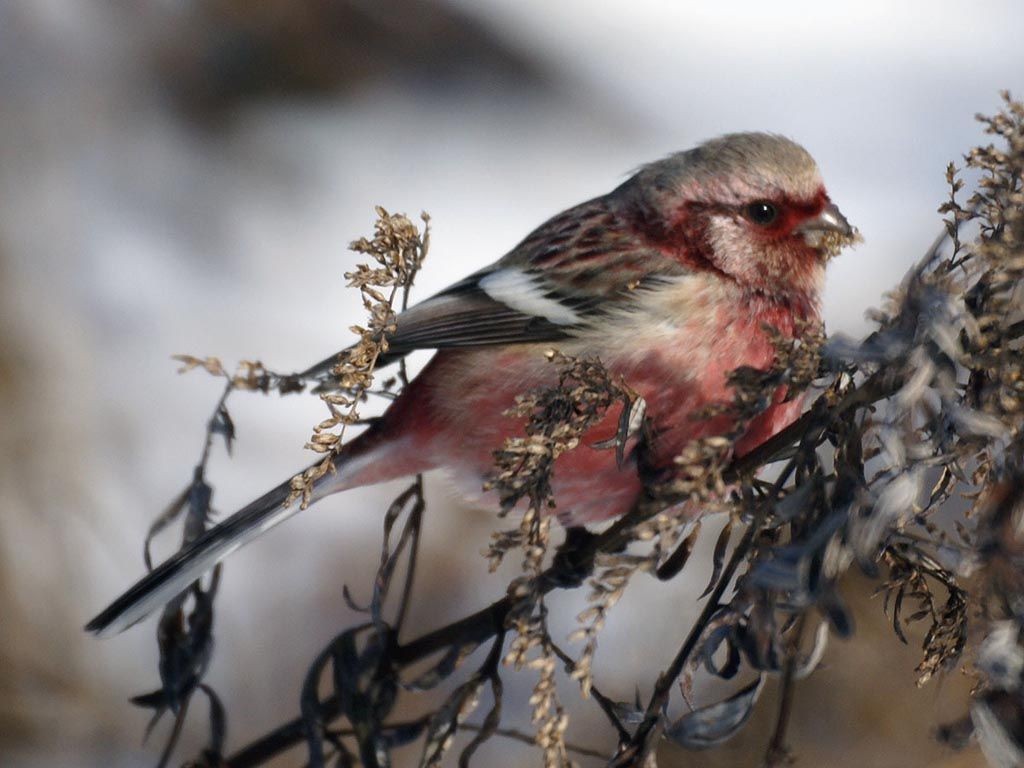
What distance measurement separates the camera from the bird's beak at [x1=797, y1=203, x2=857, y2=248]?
2352 millimetres

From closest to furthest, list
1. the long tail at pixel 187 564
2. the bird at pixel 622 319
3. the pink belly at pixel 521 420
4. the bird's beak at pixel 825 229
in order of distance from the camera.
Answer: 1. the long tail at pixel 187 564
2. the pink belly at pixel 521 420
3. the bird at pixel 622 319
4. the bird's beak at pixel 825 229

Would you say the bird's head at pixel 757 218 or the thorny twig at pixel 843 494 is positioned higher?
the bird's head at pixel 757 218

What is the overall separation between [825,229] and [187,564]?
1368 mm

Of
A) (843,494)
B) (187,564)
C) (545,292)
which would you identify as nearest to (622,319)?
(545,292)

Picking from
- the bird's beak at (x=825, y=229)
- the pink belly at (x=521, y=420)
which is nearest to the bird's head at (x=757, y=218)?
the bird's beak at (x=825, y=229)

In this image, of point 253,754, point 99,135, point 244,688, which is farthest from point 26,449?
point 253,754

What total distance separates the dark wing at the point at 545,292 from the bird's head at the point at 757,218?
0.29 ft

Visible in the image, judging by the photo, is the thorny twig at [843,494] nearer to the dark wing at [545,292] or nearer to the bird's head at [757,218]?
the dark wing at [545,292]

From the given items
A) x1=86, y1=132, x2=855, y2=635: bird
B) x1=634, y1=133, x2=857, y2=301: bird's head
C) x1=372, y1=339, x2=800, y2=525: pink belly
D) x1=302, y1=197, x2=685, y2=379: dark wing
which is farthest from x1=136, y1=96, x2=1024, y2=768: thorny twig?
x1=634, y1=133, x2=857, y2=301: bird's head

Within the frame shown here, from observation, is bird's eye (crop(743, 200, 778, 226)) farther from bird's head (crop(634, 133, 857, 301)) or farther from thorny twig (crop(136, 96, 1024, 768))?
thorny twig (crop(136, 96, 1024, 768))

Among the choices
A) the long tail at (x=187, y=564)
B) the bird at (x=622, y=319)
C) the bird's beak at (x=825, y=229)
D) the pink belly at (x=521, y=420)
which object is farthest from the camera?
the bird's beak at (x=825, y=229)

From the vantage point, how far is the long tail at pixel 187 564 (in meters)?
1.98

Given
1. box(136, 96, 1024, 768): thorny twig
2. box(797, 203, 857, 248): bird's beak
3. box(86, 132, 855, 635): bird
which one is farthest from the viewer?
box(797, 203, 857, 248): bird's beak

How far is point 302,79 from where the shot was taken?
15.5ft
